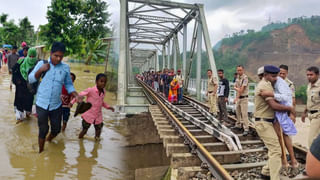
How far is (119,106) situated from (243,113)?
5779 mm

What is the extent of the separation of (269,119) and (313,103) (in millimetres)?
1494

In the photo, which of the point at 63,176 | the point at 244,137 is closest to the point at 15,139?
A: the point at 63,176

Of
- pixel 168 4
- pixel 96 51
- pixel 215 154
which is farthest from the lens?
pixel 96 51

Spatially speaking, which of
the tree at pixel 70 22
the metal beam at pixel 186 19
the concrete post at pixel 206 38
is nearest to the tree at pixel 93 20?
the tree at pixel 70 22

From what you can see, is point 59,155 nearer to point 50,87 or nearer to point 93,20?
point 50,87

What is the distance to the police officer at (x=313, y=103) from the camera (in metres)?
4.06

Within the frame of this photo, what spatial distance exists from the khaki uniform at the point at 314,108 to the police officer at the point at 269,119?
1.16 metres

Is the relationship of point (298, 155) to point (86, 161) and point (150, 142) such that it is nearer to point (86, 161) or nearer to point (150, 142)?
point (86, 161)

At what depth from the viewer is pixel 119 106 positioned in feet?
33.6

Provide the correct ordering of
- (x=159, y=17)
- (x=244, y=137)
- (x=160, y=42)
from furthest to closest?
(x=160, y=42), (x=159, y=17), (x=244, y=137)

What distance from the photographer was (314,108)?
4164 millimetres

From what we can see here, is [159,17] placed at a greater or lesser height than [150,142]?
greater

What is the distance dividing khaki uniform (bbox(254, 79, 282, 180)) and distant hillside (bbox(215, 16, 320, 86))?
251 feet

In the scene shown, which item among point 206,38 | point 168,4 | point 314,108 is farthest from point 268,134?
Answer: point 168,4
